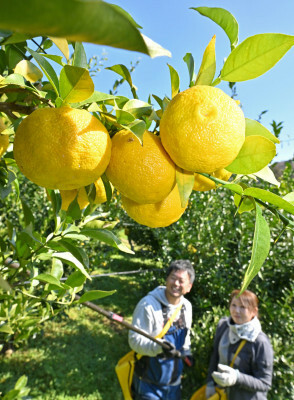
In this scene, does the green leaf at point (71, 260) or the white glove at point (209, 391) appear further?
the white glove at point (209, 391)

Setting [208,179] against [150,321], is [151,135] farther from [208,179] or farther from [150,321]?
[150,321]

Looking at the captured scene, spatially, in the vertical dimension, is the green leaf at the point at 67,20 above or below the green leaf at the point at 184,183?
above

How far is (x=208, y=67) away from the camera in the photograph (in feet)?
1.32

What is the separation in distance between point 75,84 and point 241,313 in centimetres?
208

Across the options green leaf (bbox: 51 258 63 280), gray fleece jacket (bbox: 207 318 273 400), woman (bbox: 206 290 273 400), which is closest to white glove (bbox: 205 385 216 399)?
woman (bbox: 206 290 273 400)

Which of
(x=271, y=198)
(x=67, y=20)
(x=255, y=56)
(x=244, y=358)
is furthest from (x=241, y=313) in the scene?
(x=67, y=20)

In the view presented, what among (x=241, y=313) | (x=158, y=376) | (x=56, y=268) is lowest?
(x=158, y=376)

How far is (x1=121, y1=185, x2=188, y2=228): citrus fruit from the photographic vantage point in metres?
0.46

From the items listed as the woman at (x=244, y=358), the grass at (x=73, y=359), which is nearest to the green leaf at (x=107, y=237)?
the woman at (x=244, y=358)

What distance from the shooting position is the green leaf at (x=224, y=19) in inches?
15.5

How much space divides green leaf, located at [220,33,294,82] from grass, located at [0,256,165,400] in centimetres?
272

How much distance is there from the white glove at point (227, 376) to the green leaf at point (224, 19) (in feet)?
6.67

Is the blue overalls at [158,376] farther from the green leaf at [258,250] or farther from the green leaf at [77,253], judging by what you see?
the green leaf at [258,250]

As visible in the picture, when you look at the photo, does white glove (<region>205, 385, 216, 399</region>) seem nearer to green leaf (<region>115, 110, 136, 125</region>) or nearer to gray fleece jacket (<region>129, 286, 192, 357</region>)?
gray fleece jacket (<region>129, 286, 192, 357</region>)
